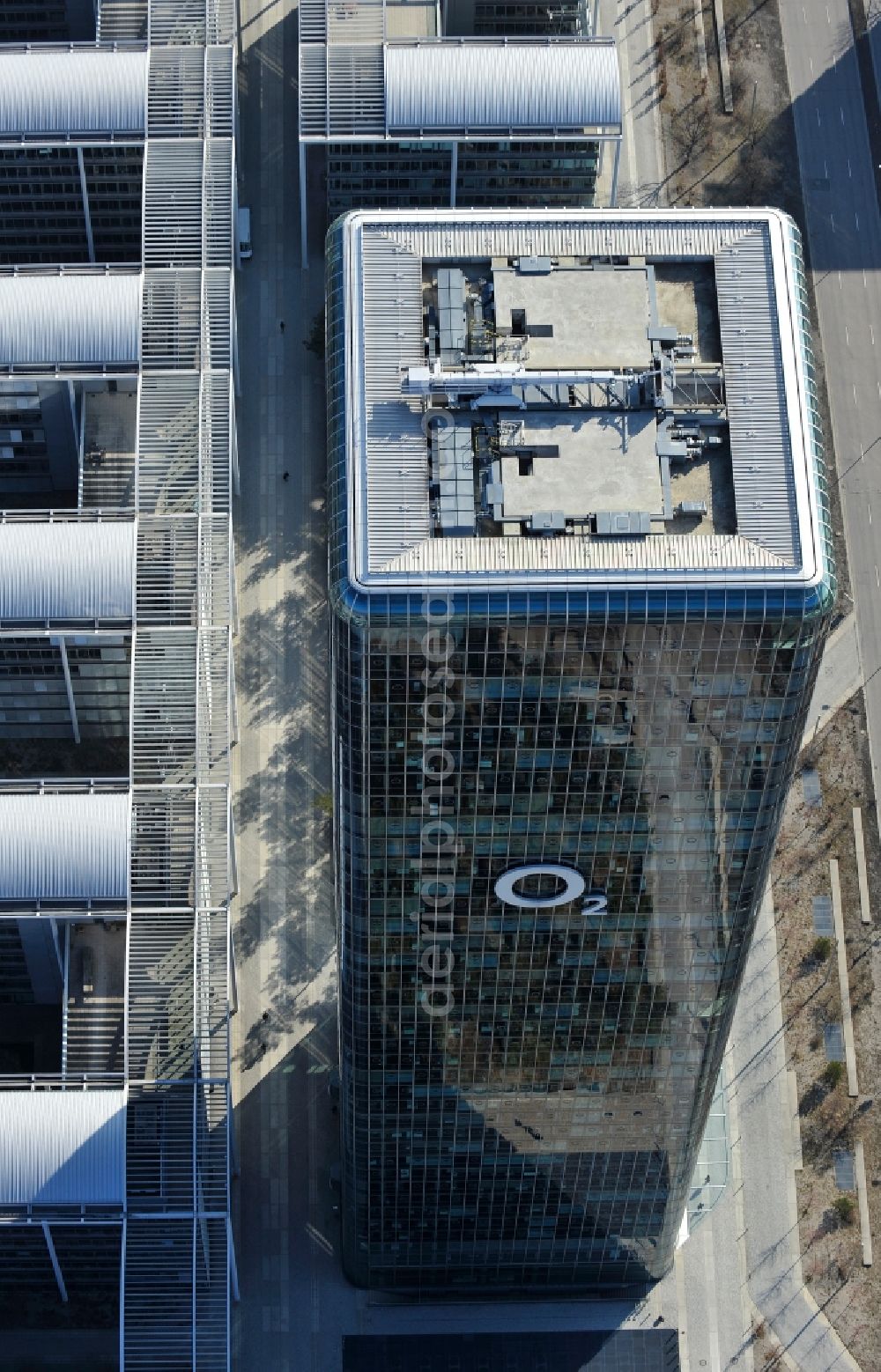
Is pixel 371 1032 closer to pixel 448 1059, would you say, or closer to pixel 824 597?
pixel 448 1059

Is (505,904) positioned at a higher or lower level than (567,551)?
lower

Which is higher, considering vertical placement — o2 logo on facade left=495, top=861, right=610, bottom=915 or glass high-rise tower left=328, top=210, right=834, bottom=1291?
glass high-rise tower left=328, top=210, right=834, bottom=1291

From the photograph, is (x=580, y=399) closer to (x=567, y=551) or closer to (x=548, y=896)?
(x=567, y=551)

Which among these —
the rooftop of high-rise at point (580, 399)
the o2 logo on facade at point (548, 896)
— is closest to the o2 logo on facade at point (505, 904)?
the o2 logo on facade at point (548, 896)

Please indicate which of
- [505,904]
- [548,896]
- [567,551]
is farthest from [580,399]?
[505,904]

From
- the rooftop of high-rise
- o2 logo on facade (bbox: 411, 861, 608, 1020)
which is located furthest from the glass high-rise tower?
o2 logo on facade (bbox: 411, 861, 608, 1020)

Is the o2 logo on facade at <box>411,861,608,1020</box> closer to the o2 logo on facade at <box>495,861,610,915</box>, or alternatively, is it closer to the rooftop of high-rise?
the o2 logo on facade at <box>495,861,610,915</box>

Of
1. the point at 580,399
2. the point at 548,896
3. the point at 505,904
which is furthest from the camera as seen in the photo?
the point at 505,904

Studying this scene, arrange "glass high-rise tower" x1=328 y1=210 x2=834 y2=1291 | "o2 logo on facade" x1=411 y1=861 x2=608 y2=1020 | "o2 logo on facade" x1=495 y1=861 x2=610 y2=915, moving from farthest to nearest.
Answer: "o2 logo on facade" x1=411 y1=861 x2=608 y2=1020 < "o2 logo on facade" x1=495 y1=861 x2=610 y2=915 < "glass high-rise tower" x1=328 y1=210 x2=834 y2=1291

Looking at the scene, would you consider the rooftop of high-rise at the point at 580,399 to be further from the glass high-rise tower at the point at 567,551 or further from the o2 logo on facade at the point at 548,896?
the o2 logo on facade at the point at 548,896

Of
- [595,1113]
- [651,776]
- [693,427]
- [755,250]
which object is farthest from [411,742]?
[595,1113]
